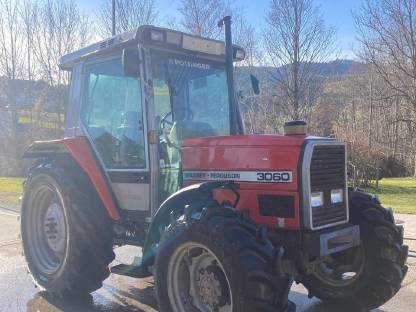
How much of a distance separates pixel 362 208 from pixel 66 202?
3024 mm

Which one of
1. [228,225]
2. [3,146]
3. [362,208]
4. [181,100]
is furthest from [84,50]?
[3,146]

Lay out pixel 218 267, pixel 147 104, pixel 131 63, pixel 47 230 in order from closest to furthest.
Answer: pixel 218 267, pixel 131 63, pixel 147 104, pixel 47 230

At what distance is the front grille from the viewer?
4.14m

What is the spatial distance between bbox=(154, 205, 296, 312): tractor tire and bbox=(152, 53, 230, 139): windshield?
1253mm

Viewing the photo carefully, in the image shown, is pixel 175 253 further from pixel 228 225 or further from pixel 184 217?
pixel 228 225

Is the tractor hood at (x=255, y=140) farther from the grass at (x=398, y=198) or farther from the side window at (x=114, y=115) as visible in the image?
the grass at (x=398, y=198)

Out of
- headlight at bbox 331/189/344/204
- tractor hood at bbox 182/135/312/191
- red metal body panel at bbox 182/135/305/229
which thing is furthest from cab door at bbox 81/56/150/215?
headlight at bbox 331/189/344/204

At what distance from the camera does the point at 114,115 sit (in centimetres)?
529

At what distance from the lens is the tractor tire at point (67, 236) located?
5.04m

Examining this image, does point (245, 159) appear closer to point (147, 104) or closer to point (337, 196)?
point (337, 196)

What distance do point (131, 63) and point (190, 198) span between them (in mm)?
1393

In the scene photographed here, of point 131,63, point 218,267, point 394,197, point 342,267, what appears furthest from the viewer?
point 394,197

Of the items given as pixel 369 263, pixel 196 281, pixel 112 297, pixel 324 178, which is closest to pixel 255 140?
pixel 324 178

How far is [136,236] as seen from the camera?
5312 millimetres
